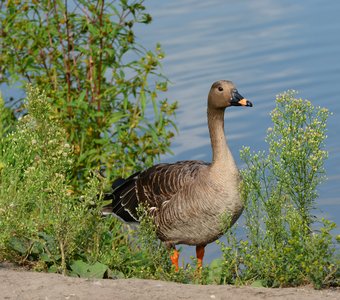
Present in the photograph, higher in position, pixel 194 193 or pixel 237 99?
pixel 237 99

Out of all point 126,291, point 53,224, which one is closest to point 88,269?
point 53,224

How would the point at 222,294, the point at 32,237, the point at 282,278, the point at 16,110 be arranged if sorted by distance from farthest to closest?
the point at 16,110 → the point at 32,237 → the point at 282,278 → the point at 222,294

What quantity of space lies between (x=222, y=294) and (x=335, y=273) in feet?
4.11

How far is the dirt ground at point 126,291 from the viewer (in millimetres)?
7809

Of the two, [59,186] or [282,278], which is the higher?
[59,186]

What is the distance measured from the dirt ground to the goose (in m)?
2.08

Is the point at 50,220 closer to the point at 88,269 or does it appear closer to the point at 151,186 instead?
the point at 88,269

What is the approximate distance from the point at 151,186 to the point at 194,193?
0.70 m

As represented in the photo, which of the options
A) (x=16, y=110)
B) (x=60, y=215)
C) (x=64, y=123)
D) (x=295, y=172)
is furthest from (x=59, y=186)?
(x=16, y=110)

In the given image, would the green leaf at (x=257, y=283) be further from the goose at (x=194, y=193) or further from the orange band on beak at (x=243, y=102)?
the orange band on beak at (x=243, y=102)

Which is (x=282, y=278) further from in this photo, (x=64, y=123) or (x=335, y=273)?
(x=64, y=123)

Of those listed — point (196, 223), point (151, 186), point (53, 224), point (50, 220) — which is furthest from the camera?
point (151, 186)

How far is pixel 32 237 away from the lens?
9227mm

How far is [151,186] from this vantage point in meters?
11.2
